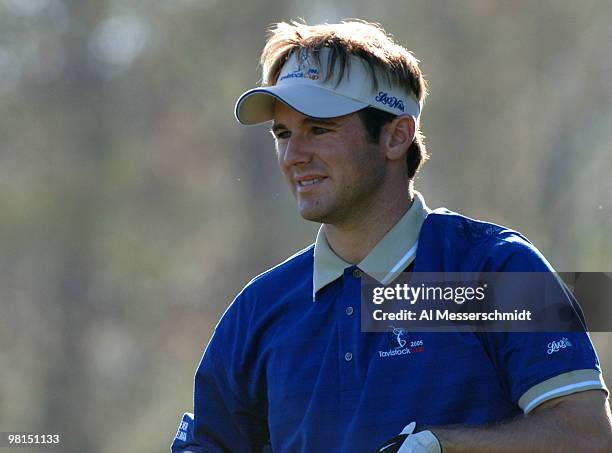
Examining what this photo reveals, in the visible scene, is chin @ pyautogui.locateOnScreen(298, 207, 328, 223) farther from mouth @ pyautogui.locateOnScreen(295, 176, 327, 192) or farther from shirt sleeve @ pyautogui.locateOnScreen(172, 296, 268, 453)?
shirt sleeve @ pyautogui.locateOnScreen(172, 296, 268, 453)

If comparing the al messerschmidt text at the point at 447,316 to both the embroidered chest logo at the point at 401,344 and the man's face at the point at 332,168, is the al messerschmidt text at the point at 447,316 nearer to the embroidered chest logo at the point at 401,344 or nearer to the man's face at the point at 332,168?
the embroidered chest logo at the point at 401,344

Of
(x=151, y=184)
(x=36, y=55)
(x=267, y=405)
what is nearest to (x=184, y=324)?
(x=151, y=184)

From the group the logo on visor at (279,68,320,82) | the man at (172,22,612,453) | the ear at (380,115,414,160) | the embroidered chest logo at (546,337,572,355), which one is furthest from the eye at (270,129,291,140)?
the embroidered chest logo at (546,337,572,355)

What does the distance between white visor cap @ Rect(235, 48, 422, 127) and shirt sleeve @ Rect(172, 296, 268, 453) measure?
1.97 feet

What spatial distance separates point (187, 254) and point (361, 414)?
12488 mm

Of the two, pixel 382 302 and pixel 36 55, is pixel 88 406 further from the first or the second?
pixel 382 302

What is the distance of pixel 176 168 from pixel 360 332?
1306 cm

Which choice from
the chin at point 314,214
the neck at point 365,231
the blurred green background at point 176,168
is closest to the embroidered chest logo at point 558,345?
the neck at point 365,231

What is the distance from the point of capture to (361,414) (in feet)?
10.4

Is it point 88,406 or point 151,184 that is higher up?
point 151,184

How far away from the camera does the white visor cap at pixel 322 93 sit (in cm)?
354

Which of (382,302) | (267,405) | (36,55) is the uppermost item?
(36,55)

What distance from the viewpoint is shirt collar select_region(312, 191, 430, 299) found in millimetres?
3410

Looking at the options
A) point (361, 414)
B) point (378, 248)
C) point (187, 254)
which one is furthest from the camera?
point (187, 254)
